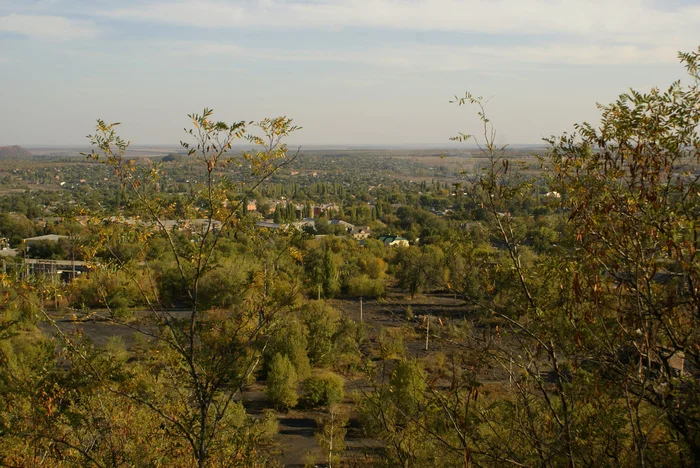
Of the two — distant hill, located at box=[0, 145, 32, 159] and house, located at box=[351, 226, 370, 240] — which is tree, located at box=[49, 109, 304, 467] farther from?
distant hill, located at box=[0, 145, 32, 159]

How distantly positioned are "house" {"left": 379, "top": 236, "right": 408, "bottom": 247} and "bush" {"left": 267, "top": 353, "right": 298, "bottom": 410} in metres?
17.0

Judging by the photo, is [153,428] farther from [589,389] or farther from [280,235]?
[589,389]

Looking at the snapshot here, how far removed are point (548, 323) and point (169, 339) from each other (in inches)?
72.3

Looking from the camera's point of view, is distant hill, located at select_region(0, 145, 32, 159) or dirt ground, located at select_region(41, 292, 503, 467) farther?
distant hill, located at select_region(0, 145, 32, 159)

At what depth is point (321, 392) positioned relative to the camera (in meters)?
11.7

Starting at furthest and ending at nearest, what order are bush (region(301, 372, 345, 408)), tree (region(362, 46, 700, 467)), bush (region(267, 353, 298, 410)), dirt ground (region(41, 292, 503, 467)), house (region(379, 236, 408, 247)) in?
house (region(379, 236, 408, 247)) < bush (region(301, 372, 345, 408)) < bush (region(267, 353, 298, 410)) < dirt ground (region(41, 292, 503, 467)) < tree (region(362, 46, 700, 467))

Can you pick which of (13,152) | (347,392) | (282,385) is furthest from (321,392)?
(13,152)

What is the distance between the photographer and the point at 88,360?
9.34ft

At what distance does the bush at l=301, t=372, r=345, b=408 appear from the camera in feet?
38.3

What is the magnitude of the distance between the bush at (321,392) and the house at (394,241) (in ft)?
Answer: 55.3

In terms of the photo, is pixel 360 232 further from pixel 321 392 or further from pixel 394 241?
pixel 321 392

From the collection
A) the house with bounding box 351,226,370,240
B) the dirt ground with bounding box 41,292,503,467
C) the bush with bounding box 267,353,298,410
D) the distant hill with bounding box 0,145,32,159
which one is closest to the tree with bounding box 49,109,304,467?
the dirt ground with bounding box 41,292,503,467

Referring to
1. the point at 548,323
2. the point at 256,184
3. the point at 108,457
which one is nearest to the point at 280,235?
the point at 256,184

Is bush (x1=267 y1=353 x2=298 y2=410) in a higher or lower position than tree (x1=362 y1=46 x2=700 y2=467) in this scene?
lower
